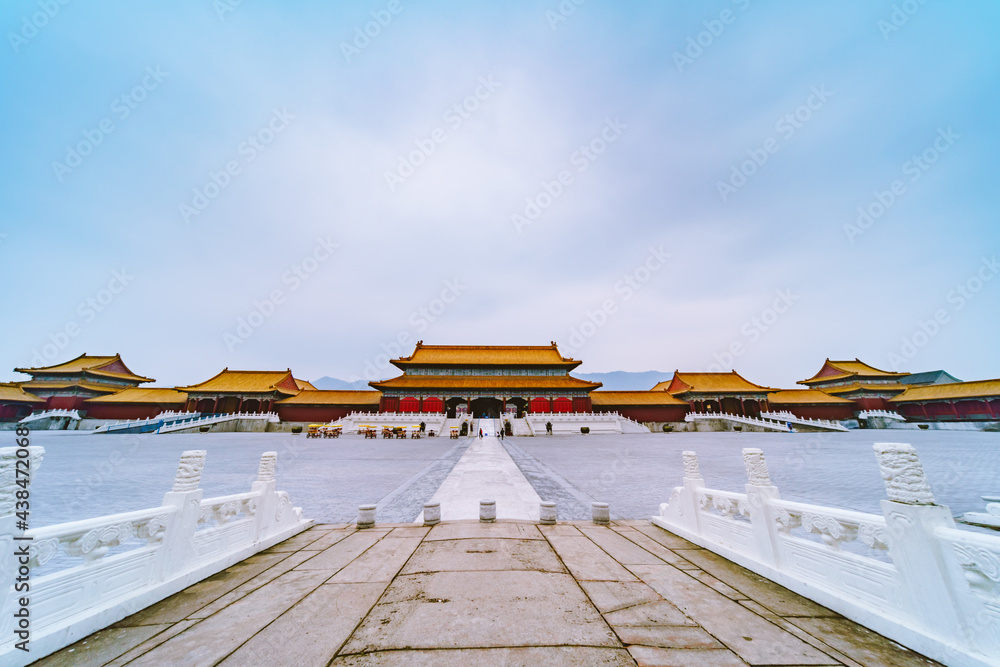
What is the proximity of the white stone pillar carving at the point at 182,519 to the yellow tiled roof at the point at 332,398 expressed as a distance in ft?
110

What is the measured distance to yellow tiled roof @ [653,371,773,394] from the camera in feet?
121

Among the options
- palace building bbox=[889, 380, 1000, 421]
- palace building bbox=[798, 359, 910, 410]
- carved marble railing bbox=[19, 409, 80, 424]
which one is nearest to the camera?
palace building bbox=[889, 380, 1000, 421]

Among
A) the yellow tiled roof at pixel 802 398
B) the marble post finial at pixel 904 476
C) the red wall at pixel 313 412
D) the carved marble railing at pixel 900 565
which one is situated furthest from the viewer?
the yellow tiled roof at pixel 802 398

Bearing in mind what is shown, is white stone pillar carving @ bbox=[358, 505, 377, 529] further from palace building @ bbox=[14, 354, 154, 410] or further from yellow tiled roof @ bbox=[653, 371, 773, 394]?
palace building @ bbox=[14, 354, 154, 410]

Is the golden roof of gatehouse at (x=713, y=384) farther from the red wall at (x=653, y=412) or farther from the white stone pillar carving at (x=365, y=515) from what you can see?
the white stone pillar carving at (x=365, y=515)

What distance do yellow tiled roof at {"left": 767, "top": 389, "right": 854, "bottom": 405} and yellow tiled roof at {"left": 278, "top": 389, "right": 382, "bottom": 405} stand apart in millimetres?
40638

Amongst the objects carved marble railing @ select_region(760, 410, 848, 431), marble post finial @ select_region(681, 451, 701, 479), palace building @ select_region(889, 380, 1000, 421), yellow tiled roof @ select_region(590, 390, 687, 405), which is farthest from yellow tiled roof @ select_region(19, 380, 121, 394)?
palace building @ select_region(889, 380, 1000, 421)

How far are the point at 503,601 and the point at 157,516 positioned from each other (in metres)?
3.38

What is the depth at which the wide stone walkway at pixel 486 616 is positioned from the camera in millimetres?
2486

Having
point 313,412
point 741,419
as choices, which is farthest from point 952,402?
point 313,412

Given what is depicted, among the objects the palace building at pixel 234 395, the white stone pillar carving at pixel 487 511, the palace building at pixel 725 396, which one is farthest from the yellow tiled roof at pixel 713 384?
the palace building at pixel 234 395

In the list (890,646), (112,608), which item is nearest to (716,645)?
(890,646)

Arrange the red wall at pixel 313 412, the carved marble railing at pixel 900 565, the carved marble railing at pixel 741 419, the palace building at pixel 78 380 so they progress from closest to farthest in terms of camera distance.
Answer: the carved marble railing at pixel 900 565 < the carved marble railing at pixel 741 419 < the red wall at pixel 313 412 < the palace building at pixel 78 380

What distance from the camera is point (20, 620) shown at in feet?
8.19
